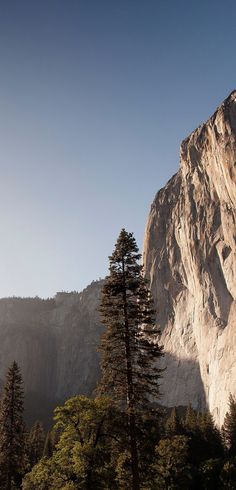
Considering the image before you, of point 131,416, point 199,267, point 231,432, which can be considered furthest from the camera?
point 199,267

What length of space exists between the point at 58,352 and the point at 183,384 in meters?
92.7

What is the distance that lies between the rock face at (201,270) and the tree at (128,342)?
200 ft

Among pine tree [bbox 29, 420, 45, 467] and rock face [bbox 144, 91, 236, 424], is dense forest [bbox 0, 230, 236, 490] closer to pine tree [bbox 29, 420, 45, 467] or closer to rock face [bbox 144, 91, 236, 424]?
pine tree [bbox 29, 420, 45, 467]

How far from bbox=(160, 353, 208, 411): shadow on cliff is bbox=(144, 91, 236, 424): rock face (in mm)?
202

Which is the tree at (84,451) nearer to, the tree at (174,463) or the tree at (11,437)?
the tree at (11,437)

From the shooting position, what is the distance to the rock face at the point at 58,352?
178375 mm

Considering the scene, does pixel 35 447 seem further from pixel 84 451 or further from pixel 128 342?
pixel 128 342

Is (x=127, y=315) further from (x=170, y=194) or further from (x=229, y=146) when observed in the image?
(x=170, y=194)

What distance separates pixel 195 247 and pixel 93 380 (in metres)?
90.0

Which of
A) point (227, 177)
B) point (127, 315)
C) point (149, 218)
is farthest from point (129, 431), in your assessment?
point (149, 218)

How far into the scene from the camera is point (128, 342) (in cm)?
2200

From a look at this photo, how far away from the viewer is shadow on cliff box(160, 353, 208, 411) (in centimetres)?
10156

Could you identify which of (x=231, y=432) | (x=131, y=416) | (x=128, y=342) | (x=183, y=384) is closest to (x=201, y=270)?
(x=183, y=384)

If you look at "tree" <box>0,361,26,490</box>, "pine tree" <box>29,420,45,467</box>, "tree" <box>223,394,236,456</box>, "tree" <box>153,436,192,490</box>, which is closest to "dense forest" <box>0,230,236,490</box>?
"tree" <box>0,361,26,490</box>
